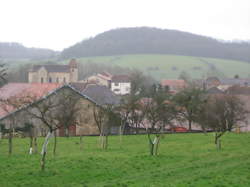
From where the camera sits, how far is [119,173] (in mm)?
17516

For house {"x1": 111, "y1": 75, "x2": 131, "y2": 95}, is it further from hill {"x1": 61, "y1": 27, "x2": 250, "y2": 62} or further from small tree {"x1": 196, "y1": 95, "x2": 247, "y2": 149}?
small tree {"x1": 196, "y1": 95, "x2": 247, "y2": 149}

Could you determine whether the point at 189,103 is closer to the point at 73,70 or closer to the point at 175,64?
the point at 73,70

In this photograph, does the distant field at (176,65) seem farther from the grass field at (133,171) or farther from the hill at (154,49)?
the grass field at (133,171)

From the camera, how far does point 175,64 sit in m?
165

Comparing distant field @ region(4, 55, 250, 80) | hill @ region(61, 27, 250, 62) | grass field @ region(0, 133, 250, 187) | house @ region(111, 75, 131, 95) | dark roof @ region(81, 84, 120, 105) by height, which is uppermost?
hill @ region(61, 27, 250, 62)

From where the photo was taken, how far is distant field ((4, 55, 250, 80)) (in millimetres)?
157875

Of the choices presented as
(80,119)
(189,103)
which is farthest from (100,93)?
(80,119)

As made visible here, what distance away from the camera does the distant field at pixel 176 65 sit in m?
158

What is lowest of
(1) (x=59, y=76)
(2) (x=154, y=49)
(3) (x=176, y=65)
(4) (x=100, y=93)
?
(4) (x=100, y=93)

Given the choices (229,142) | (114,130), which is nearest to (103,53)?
(114,130)

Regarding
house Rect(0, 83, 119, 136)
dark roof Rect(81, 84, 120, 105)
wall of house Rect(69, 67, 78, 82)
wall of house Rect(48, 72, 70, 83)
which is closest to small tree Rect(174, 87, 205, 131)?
house Rect(0, 83, 119, 136)

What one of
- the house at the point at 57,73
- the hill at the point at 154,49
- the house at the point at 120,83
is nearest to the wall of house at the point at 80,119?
the house at the point at 57,73

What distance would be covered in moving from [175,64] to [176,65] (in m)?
1.37

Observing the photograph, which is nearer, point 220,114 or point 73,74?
point 220,114
